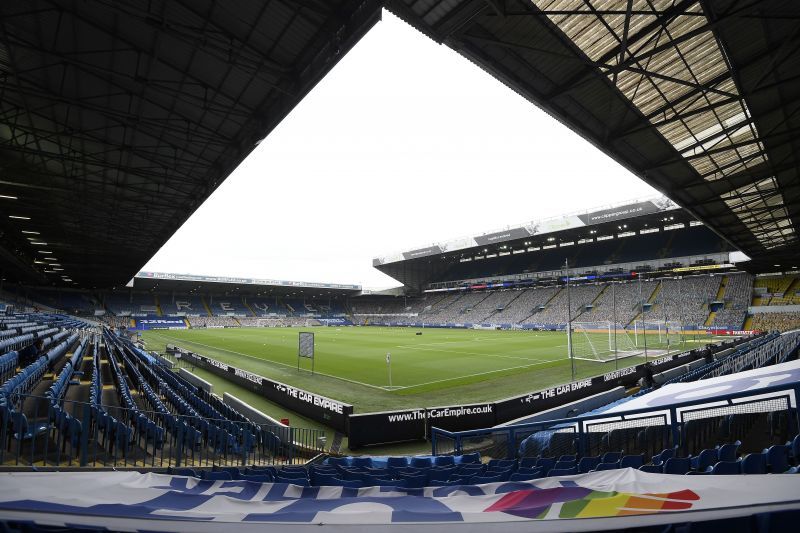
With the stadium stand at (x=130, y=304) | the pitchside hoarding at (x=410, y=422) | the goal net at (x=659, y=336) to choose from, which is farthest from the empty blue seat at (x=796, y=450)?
the stadium stand at (x=130, y=304)

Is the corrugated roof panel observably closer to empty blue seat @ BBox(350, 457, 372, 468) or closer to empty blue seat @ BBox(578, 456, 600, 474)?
empty blue seat @ BBox(578, 456, 600, 474)

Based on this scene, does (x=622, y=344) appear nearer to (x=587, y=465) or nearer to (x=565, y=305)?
(x=565, y=305)

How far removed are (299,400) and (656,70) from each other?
16.5 metres

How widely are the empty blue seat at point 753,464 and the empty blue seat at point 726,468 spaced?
54 mm

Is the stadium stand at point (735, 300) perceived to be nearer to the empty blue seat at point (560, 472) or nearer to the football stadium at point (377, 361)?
the football stadium at point (377, 361)

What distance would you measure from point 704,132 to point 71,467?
18972 millimetres

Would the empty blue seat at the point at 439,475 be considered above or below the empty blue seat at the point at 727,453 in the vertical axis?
below

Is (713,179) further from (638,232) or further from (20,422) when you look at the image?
(638,232)

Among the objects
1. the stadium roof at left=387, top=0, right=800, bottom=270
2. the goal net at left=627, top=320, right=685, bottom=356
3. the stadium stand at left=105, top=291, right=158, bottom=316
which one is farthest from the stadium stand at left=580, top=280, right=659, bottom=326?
the stadium stand at left=105, top=291, right=158, bottom=316

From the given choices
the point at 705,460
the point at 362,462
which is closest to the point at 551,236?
the point at 362,462

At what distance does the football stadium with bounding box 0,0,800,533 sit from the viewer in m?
3.43

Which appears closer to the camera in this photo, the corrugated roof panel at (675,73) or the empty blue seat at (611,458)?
the empty blue seat at (611,458)

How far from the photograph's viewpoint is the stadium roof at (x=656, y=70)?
7.88 meters

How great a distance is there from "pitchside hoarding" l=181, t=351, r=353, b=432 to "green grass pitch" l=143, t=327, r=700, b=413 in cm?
176
